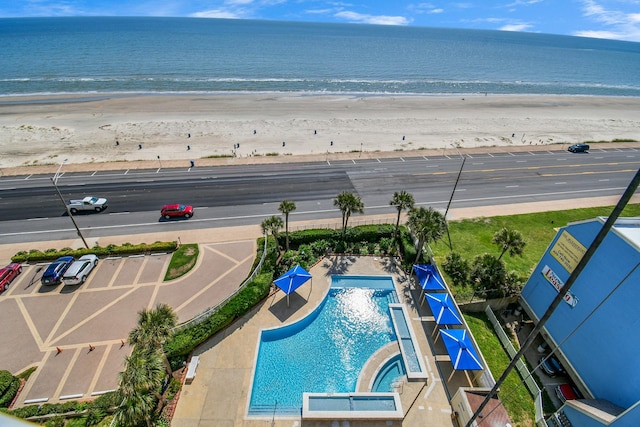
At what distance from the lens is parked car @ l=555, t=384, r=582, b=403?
21.2m

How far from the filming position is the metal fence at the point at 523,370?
20.0 m

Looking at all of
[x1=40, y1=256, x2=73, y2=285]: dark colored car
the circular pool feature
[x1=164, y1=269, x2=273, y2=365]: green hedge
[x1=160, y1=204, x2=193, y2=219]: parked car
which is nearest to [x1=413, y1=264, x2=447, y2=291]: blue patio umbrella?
the circular pool feature

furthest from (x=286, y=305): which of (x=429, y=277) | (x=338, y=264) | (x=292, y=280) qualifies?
(x=429, y=277)

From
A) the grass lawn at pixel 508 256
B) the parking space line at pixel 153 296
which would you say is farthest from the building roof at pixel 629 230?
the parking space line at pixel 153 296

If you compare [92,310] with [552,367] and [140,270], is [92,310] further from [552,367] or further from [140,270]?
[552,367]

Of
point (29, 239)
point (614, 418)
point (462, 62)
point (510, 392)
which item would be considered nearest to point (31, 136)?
point (29, 239)

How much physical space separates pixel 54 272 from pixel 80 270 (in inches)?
88.2

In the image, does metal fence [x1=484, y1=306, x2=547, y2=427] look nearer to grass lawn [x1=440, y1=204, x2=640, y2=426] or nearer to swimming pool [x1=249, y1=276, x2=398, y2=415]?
grass lawn [x1=440, y1=204, x2=640, y2=426]

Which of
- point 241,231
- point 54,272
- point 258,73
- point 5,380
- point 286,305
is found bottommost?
point 286,305

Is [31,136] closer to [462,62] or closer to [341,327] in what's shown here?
[341,327]

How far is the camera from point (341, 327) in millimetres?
25391

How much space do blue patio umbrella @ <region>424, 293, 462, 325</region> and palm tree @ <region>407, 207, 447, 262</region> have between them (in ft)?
17.5

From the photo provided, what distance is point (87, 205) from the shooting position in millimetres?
39469

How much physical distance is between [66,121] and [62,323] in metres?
69.9
